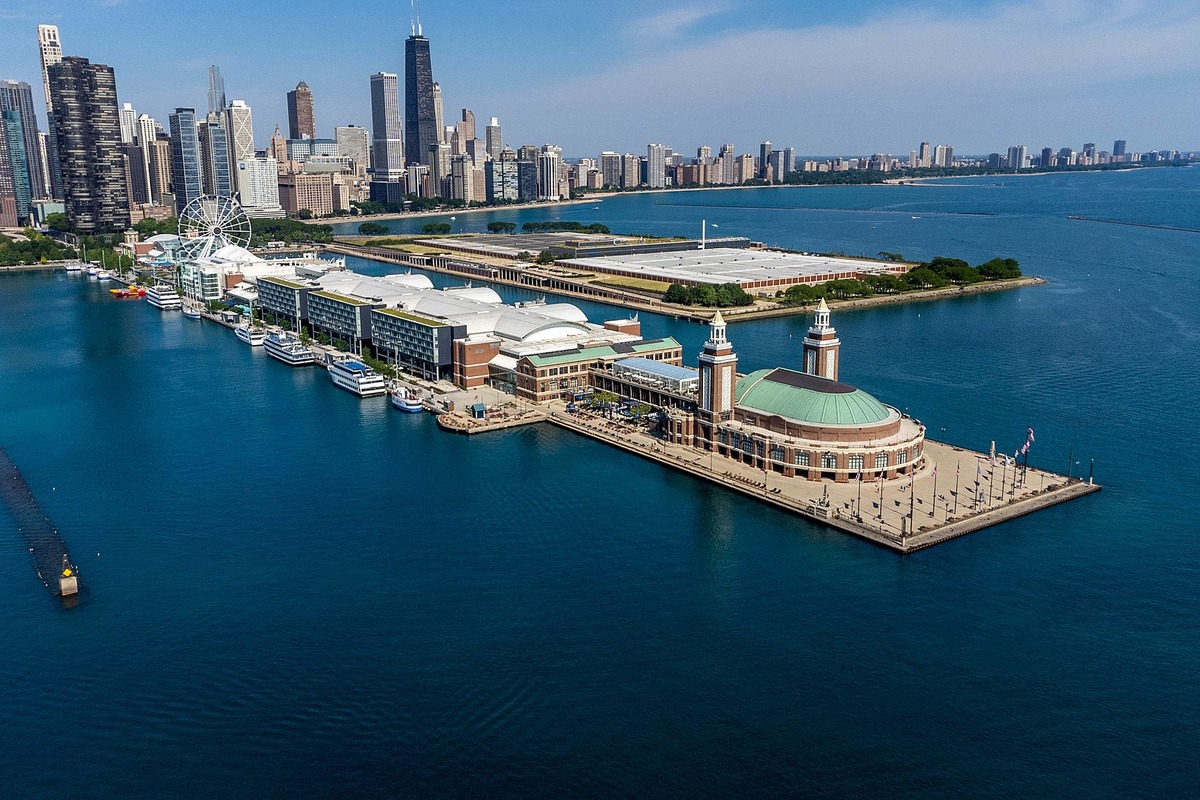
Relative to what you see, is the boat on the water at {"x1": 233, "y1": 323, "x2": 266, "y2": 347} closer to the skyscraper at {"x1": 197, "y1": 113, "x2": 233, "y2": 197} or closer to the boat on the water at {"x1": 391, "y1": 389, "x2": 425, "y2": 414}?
the boat on the water at {"x1": 391, "y1": 389, "x2": 425, "y2": 414}

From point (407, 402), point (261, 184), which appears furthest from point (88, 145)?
point (407, 402)

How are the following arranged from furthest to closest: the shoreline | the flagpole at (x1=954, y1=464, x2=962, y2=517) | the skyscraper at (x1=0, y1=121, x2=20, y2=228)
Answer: the skyscraper at (x1=0, y1=121, x2=20, y2=228) < the shoreline < the flagpole at (x1=954, y1=464, x2=962, y2=517)

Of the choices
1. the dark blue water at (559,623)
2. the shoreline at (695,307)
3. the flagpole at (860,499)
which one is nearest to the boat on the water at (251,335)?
the dark blue water at (559,623)

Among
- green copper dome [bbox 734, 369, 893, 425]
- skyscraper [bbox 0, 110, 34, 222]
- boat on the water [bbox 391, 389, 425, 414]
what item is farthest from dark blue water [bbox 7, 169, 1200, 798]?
skyscraper [bbox 0, 110, 34, 222]

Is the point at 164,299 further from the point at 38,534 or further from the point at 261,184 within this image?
the point at 261,184

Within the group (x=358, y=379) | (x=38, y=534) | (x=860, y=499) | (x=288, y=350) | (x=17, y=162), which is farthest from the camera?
(x=17, y=162)

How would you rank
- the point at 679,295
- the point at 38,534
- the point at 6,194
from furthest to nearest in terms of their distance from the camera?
the point at 6,194 → the point at 679,295 → the point at 38,534

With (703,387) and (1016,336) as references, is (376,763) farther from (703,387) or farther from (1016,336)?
(1016,336)
